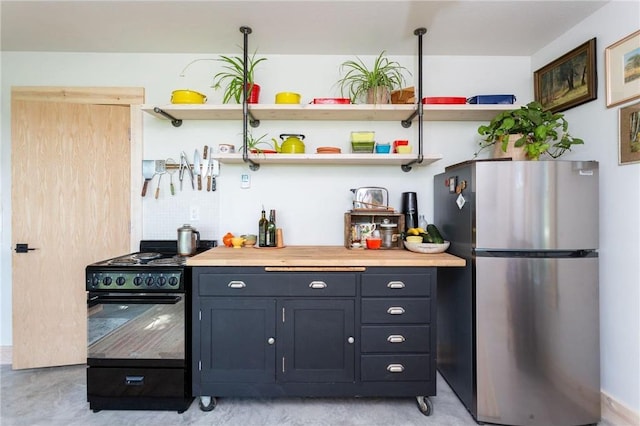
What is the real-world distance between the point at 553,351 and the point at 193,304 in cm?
211

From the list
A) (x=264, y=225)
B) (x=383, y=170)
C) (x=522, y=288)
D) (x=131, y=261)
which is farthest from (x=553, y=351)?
(x=131, y=261)

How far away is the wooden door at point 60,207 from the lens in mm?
2322

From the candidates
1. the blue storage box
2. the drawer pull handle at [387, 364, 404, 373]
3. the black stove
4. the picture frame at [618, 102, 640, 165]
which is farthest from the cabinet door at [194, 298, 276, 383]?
the picture frame at [618, 102, 640, 165]

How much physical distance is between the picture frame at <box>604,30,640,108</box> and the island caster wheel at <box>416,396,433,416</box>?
6.95 ft

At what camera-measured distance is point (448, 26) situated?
2.05m

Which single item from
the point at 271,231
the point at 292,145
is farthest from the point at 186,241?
the point at 292,145

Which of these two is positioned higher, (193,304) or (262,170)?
(262,170)

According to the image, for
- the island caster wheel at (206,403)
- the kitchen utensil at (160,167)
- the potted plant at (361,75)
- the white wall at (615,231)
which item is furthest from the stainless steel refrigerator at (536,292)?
the kitchen utensil at (160,167)

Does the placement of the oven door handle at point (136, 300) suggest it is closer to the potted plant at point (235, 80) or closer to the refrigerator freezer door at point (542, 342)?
the potted plant at point (235, 80)

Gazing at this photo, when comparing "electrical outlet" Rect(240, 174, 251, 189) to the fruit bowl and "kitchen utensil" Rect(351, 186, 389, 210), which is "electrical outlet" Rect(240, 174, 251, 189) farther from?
the fruit bowl

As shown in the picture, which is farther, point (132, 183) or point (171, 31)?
point (132, 183)

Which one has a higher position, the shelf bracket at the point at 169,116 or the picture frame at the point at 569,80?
the picture frame at the point at 569,80

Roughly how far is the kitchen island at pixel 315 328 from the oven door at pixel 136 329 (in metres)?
0.12

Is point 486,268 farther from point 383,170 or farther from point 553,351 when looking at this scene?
point 383,170
